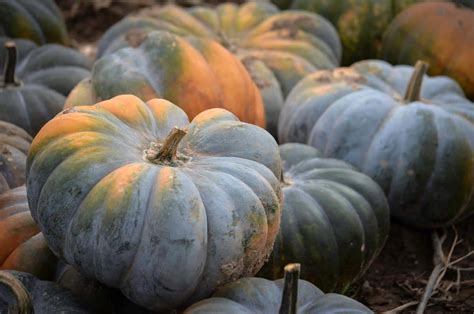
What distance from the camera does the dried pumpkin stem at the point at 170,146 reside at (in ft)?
7.16

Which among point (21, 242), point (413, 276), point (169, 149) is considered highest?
point (169, 149)

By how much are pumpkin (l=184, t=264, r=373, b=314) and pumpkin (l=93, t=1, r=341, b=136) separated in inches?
67.3

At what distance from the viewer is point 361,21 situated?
185 inches

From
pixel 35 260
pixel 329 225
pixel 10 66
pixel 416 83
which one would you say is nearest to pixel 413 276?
pixel 329 225

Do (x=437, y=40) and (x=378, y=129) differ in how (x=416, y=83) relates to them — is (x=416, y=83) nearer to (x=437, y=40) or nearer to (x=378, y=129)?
(x=378, y=129)

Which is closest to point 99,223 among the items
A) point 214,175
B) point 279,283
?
point 214,175

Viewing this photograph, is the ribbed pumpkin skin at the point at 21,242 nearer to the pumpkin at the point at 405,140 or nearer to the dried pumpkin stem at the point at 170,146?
the dried pumpkin stem at the point at 170,146

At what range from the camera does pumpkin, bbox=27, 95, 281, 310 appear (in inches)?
83.1

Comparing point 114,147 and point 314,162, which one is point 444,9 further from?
point 114,147

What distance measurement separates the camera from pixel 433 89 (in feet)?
11.6

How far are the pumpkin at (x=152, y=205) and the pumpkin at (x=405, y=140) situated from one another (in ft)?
3.34

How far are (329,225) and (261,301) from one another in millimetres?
711

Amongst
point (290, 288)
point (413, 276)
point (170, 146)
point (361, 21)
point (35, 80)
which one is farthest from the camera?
point (361, 21)

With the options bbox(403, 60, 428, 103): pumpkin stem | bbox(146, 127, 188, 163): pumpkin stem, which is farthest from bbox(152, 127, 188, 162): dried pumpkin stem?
bbox(403, 60, 428, 103): pumpkin stem
